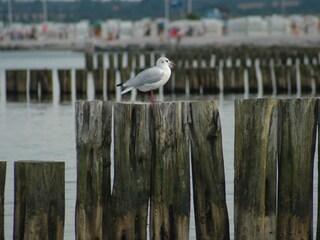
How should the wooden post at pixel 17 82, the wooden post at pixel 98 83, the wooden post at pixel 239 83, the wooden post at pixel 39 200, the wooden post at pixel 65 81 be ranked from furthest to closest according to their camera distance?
the wooden post at pixel 239 83 → the wooden post at pixel 98 83 → the wooden post at pixel 65 81 → the wooden post at pixel 17 82 → the wooden post at pixel 39 200

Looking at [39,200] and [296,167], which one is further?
[296,167]

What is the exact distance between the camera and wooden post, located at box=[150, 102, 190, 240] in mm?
9844

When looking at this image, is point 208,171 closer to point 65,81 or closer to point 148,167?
point 148,167

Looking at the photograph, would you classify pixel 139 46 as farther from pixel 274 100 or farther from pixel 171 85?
pixel 274 100

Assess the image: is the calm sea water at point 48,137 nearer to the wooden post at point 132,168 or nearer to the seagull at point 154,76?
the seagull at point 154,76

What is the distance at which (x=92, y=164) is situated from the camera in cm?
992

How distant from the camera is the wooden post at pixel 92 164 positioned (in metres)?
9.86

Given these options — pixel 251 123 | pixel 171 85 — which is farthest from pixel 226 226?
pixel 171 85

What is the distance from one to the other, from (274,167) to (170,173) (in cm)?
94

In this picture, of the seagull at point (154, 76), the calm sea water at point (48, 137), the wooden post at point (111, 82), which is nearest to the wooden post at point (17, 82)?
the calm sea water at point (48, 137)

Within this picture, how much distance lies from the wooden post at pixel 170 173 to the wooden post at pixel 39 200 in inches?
34.5

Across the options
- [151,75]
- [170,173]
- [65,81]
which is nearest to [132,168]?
[170,173]

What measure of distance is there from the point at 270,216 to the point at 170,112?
134 cm

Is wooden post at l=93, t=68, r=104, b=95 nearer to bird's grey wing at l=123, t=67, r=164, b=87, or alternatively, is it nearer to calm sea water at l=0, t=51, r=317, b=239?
calm sea water at l=0, t=51, r=317, b=239
